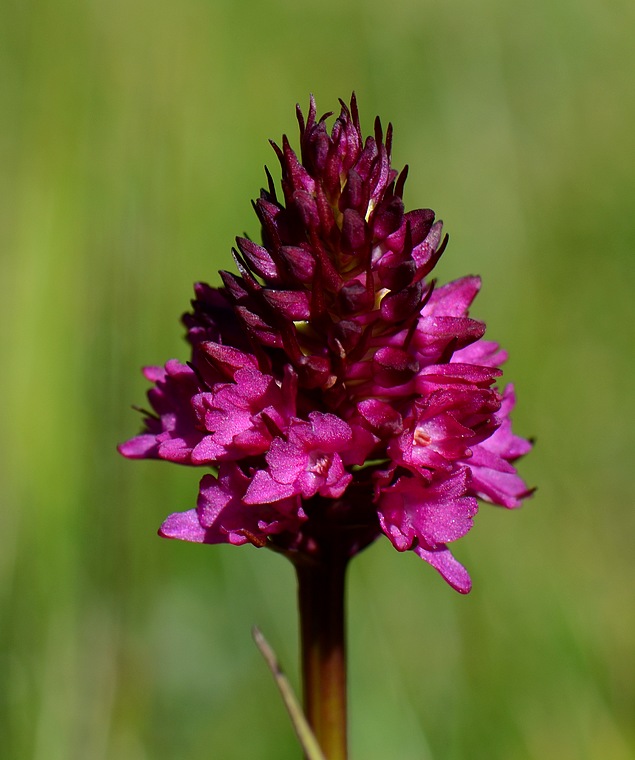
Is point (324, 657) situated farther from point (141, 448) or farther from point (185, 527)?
point (141, 448)

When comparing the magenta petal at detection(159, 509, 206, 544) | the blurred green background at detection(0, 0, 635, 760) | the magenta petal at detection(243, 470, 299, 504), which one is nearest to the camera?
the magenta petal at detection(243, 470, 299, 504)

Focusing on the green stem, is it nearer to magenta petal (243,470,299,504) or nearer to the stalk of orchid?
the stalk of orchid

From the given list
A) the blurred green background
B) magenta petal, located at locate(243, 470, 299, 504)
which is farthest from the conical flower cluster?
the blurred green background

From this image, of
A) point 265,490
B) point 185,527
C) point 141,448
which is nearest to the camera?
point 265,490

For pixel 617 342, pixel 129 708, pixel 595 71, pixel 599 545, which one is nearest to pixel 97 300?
pixel 129 708

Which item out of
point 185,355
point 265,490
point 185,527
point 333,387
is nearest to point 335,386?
point 333,387
